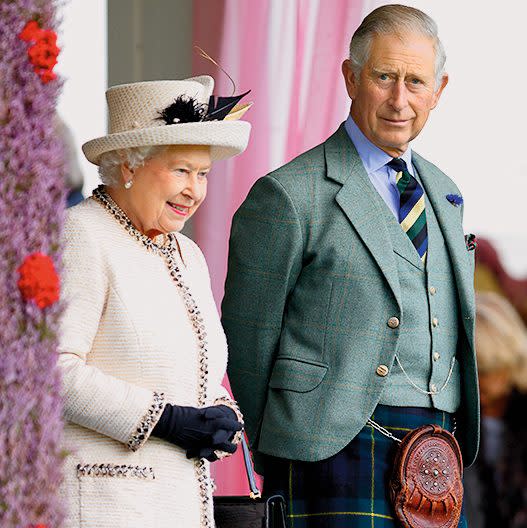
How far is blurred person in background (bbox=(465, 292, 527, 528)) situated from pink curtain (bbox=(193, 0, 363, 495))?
0.95 m

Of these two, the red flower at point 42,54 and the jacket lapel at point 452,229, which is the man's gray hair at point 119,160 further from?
the jacket lapel at point 452,229

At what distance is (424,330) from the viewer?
11.1 ft

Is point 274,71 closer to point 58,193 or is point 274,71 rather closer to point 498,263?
point 498,263

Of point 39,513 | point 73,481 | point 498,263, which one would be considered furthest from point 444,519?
point 39,513

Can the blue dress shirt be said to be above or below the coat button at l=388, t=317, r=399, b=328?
above

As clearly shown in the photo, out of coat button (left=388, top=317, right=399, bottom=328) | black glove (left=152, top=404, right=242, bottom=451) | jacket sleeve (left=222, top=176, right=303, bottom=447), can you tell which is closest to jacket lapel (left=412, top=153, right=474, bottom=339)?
coat button (left=388, top=317, right=399, bottom=328)

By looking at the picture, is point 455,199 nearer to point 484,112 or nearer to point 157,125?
point 157,125

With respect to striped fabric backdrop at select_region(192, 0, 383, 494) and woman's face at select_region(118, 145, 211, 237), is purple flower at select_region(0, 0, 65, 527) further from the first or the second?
striped fabric backdrop at select_region(192, 0, 383, 494)

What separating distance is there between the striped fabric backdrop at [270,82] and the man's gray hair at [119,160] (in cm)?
166

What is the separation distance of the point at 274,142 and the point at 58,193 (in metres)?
2.50

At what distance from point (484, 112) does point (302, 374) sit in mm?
1795

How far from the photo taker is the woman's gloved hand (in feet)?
8.89

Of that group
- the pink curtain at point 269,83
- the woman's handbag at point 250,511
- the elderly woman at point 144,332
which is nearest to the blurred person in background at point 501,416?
the woman's handbag at point 250,511

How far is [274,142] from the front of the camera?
15.1 ft
